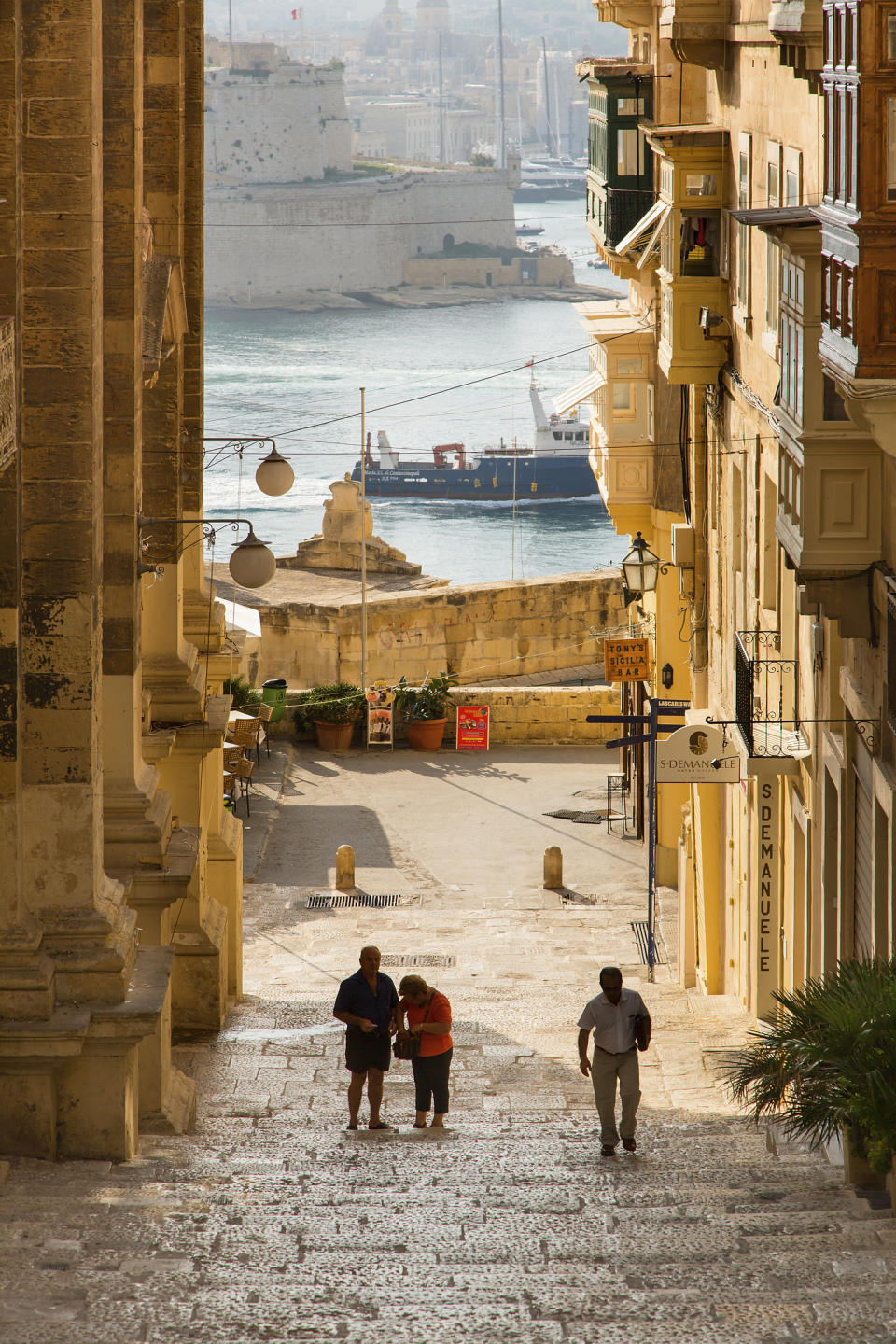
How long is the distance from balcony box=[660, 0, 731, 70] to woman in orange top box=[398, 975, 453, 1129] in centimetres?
915

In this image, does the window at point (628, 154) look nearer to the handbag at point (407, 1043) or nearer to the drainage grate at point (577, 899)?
the drainage grate at point (577, 899)

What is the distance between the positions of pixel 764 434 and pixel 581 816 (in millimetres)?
10649

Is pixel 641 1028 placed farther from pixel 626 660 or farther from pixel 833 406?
pixel 626 660

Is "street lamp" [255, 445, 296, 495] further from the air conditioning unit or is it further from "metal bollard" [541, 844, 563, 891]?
"metal bollard" [541, 844, 563, 891]

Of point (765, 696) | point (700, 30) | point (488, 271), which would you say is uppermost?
point (488, 271)

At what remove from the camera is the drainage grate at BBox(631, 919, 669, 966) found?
16.3m

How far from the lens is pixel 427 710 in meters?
26.8

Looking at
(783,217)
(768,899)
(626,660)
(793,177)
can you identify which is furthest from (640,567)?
(783,217)

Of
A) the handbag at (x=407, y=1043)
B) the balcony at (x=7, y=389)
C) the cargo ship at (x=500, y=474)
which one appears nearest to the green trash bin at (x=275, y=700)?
the handbag at (x=407, y=1043)

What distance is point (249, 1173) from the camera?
320 inches

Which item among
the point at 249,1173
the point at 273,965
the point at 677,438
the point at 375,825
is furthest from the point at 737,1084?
the point at 375,825

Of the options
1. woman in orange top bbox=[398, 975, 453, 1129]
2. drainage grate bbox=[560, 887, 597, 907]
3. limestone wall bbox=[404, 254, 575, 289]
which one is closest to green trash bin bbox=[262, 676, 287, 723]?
drainage grate bbox=[560, 887, 597, 907]

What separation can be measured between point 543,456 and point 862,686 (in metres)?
69.6

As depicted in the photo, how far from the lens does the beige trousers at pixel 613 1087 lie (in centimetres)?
870
